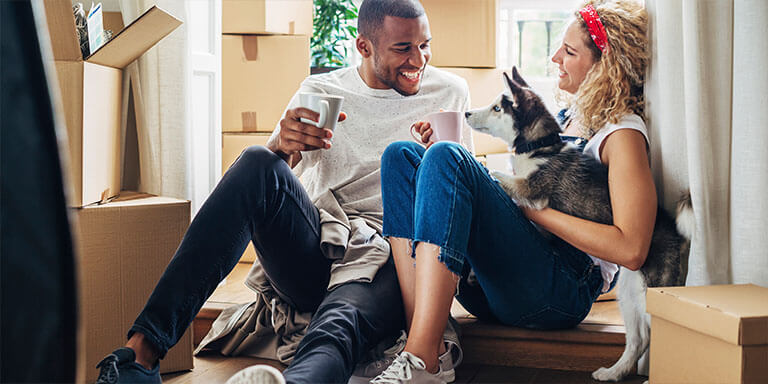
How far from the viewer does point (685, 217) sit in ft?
4.33

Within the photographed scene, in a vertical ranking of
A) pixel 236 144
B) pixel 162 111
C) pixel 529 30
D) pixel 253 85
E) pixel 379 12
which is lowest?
pixel 236 144

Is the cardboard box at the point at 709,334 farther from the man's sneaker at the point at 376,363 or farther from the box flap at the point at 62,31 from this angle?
the box flap at the point at 62,31

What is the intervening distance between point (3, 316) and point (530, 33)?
459 cm

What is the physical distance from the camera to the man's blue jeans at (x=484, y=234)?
1.28 m

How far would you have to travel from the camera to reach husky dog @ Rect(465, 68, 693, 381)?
133 centimetres

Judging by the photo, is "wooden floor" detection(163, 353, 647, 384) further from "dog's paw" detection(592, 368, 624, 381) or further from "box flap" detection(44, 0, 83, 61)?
"box flap" detection(44, 0, 83, 61)

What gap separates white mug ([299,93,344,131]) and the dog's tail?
72cm

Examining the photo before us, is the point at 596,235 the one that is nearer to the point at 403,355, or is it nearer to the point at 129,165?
the point at 403,355

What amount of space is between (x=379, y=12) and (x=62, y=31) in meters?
0.81

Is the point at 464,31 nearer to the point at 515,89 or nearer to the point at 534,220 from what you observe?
the point at 515,89

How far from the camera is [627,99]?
4.57ft

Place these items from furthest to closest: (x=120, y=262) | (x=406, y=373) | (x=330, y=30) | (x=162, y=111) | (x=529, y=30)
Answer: (x=529, y=30) < (x=330, y=30) < (x=162, y=111) < (x=120, y=262) < (x=406, y=373)

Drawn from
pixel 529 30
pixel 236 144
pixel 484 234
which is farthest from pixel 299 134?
pixel 529 30

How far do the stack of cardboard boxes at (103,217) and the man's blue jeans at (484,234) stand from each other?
527 mm
